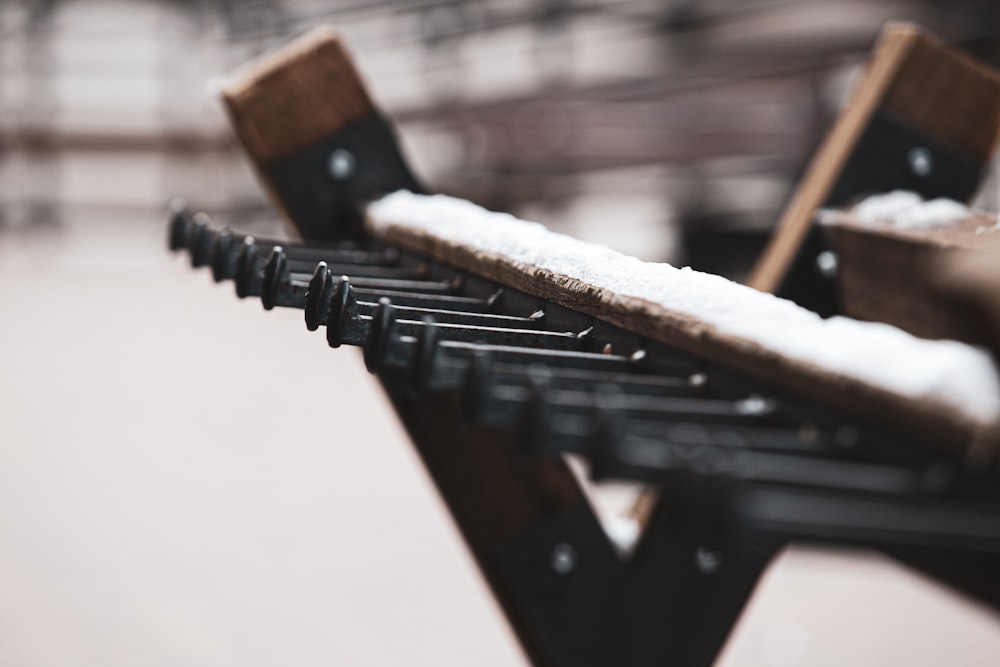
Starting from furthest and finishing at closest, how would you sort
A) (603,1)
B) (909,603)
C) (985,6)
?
(603,1) < (985,6) < (909,603)

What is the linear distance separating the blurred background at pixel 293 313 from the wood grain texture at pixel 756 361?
0.22 m

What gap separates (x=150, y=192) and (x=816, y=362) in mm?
7284

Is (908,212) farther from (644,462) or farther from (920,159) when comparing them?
(644,462)

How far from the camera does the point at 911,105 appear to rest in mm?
1102

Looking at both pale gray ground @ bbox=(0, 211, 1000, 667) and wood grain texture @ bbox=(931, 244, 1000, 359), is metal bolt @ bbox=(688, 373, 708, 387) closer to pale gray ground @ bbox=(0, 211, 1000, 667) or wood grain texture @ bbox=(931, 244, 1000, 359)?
wood grain texture @ bbox=(931, 244, 1000, 359)

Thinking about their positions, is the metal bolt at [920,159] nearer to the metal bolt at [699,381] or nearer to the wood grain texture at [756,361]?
the wood grain texture at [756,361]

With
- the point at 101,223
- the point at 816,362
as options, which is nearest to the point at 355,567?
the point at 816,362

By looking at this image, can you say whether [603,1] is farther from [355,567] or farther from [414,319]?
[414,319]

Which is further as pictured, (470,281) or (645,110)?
(645,110)

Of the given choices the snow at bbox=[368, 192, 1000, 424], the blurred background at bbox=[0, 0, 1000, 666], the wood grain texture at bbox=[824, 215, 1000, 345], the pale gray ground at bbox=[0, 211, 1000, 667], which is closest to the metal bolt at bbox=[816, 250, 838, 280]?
the wood grain texture at bbox=[824, 215, 1000, 345]

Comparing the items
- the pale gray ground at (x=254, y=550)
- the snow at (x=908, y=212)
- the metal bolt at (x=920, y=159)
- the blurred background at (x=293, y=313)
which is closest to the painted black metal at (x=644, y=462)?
the blurred background at (x=293, y=313)

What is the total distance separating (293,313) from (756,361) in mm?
5143

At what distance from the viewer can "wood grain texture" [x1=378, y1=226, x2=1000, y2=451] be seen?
383 millimetres

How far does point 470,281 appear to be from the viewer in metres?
0.83
